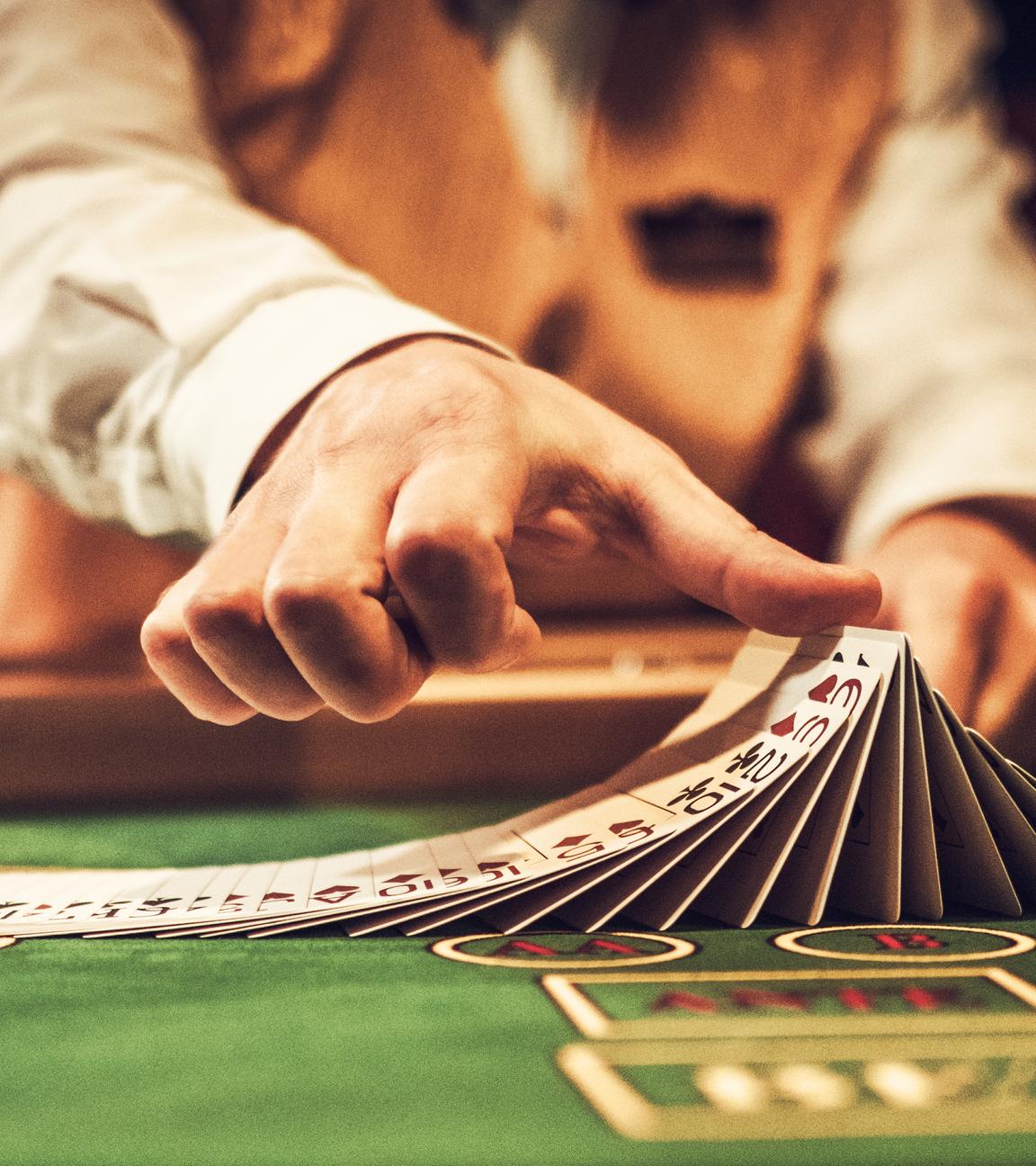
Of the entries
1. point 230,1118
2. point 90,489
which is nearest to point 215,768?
point 90,489

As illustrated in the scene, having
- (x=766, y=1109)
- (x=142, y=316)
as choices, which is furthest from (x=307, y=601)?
(x=142, y=316)

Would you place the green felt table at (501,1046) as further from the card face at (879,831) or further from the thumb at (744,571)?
the thumb at (744,571)

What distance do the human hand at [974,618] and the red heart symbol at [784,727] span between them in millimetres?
296

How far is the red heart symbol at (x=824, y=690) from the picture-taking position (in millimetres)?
630

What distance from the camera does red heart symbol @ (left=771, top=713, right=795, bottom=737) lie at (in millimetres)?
639

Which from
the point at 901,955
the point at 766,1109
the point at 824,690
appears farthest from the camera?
the point at 824,690

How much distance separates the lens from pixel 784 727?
646 mm

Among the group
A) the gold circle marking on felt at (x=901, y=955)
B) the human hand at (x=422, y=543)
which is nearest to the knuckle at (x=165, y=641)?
the human hand at (x=422, y=543)

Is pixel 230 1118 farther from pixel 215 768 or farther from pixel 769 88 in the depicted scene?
pixel 769 88

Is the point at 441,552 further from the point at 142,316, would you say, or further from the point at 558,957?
the point at 142,316

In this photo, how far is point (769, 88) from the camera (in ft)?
6.54

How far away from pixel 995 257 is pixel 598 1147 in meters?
2.05

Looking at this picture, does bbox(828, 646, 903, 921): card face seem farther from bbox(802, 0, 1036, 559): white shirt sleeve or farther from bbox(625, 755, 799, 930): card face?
bbox(802, 0, 1036, 559): white shirt sleeve

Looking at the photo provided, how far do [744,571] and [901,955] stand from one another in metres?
0.23
